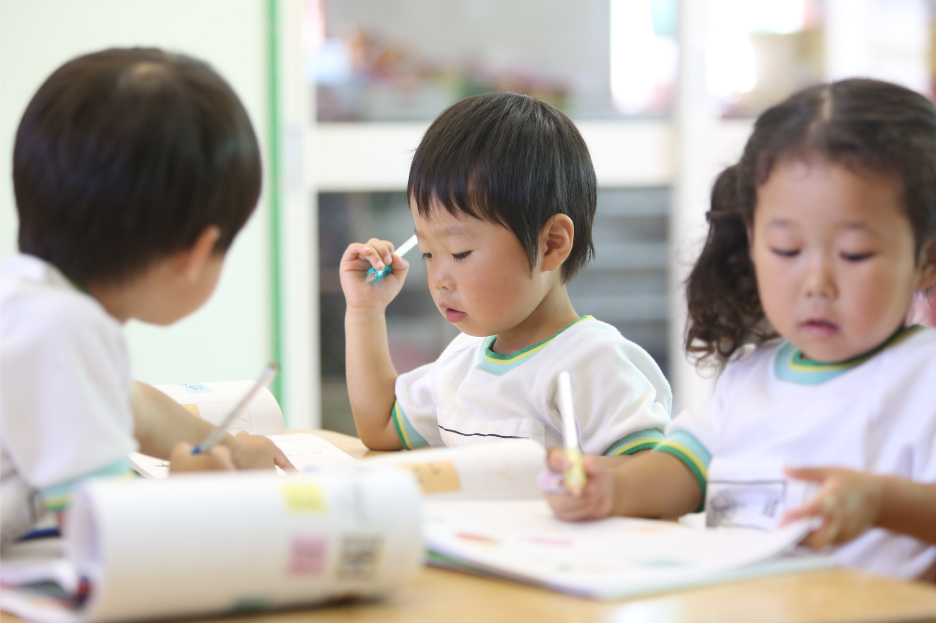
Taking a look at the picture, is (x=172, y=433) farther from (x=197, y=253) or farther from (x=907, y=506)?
(x=907, y=506)

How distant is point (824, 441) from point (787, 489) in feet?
0.13

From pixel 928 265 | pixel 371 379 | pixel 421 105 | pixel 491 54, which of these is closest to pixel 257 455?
pixel 371 379

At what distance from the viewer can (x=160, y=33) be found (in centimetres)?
194

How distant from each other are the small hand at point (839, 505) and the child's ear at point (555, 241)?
46cm

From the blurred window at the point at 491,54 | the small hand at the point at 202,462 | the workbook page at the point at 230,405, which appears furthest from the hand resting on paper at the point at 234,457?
the blurred window at the point at 491,54

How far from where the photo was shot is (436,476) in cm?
67

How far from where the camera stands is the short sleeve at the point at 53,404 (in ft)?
1.69

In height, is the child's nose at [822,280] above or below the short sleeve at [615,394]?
above

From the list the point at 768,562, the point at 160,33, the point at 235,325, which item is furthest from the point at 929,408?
the point at 160,33

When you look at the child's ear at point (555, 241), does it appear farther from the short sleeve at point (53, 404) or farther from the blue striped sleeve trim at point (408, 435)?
the short sleeve at point (53, 404)

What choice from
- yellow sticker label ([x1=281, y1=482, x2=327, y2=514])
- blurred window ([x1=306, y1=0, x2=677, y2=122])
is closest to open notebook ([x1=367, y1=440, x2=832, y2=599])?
yellow sticker label ([x1=281, y1=482, x2=327, y2=514])

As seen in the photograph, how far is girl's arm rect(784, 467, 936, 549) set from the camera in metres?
0.54

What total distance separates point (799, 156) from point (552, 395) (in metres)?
0.35

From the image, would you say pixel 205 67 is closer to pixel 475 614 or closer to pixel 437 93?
pixel 475 614
